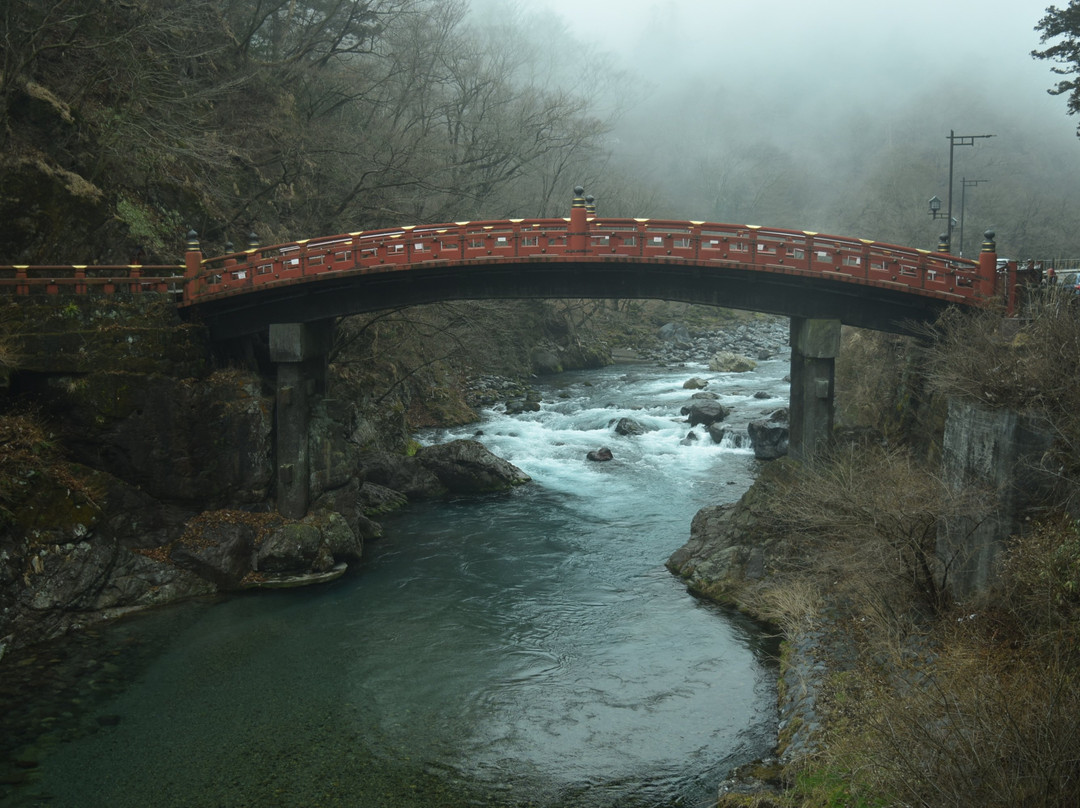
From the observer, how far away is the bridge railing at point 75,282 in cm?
2222

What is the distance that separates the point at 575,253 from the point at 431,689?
1227 centimetres

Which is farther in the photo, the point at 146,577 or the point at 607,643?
the point at 146,577

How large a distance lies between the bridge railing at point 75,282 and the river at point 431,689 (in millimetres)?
8441

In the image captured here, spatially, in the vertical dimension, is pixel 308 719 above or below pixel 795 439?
below

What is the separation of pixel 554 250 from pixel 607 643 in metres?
10.7

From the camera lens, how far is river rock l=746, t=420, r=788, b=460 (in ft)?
113

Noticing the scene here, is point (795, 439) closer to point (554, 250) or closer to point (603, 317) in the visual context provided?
point (554, 250)

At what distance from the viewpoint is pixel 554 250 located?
24.6 m

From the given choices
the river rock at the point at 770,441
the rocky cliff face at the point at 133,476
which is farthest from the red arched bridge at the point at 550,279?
the river rock at the point at 770,441

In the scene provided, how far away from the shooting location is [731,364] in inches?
2158

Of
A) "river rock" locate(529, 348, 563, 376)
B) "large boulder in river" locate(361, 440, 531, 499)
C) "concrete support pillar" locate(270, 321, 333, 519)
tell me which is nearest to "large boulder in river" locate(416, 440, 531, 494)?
"large boulder in river" locate(361, 440, 531, 499)

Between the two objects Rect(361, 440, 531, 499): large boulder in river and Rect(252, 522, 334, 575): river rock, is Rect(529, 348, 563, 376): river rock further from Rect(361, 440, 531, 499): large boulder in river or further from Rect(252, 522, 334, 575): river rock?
Rect(252, 522, 334, 575): river rock

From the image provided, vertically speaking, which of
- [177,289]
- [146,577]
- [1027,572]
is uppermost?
[177,289]

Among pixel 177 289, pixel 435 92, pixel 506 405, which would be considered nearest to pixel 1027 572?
pixel 177 289
